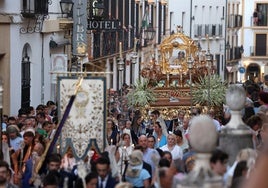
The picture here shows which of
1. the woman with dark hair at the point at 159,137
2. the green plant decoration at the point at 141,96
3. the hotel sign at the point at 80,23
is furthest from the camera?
the hotel sign at the point at 80,23

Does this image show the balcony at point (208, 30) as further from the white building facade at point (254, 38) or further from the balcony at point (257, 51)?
the balcony at point (257, 51)

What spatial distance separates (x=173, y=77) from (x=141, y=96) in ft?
6.71

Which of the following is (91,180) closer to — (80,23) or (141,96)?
(141,96)

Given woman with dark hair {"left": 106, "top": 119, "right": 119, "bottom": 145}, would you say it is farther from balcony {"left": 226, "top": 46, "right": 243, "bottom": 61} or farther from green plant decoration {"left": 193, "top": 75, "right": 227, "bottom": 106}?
balcony {"left": 226, "top": 46, "right": 243, "bottom": 61}

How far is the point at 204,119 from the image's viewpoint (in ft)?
22.5

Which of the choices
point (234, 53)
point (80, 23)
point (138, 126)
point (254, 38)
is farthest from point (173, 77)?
point (254, 38)

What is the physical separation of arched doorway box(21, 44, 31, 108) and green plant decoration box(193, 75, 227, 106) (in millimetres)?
4632

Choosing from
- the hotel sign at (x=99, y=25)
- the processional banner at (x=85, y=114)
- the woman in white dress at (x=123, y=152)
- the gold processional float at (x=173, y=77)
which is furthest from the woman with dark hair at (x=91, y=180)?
the hotel sign at (x=99, y=25)

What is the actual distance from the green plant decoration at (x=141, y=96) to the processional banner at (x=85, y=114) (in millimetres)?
8705

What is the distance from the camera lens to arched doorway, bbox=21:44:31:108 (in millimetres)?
28031

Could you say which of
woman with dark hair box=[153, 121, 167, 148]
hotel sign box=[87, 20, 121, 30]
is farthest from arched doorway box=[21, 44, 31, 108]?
woman with dark hair box=[153, 121, 167, 148]

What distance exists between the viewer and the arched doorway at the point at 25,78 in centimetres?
2803

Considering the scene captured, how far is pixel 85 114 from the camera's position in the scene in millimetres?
15133

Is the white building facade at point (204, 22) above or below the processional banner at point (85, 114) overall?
above
